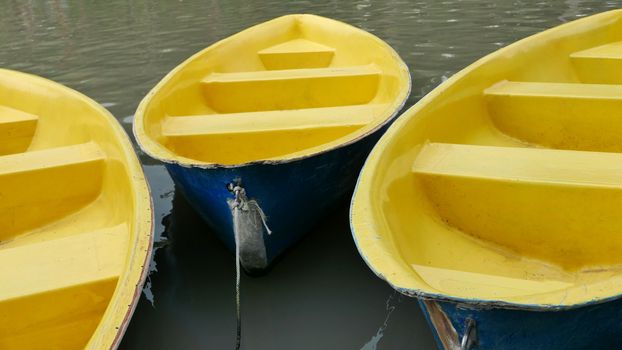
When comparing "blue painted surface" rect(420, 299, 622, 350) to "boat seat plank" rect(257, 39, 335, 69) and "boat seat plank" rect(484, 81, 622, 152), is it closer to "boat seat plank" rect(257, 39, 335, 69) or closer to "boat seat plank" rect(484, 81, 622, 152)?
"boat seat plank" rect(484, 81, 622, 152)

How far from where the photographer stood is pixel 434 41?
297 inches

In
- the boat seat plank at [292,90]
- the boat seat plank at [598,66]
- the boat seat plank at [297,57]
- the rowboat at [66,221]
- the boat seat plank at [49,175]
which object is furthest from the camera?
the boat seat plank at [297,57]

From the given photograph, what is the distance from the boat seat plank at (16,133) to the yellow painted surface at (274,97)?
1.10 metres

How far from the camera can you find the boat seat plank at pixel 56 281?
2135mm

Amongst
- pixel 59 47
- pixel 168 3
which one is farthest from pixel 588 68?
pixel 168 3

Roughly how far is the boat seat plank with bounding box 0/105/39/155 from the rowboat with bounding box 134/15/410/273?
1100 mm

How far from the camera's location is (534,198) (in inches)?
94.3

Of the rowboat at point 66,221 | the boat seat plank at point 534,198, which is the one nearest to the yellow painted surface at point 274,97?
the rowboat at point 66,221

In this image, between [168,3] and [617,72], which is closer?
[617,72]

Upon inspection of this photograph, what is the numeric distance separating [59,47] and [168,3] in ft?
13.0

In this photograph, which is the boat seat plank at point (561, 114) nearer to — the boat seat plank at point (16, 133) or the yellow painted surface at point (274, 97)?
the yellow painted surface at point (274, 97)

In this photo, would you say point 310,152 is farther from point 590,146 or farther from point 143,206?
point 590,146

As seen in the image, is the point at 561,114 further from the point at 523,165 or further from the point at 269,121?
the point at 269,121

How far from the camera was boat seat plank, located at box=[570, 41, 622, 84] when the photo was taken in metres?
3.89
